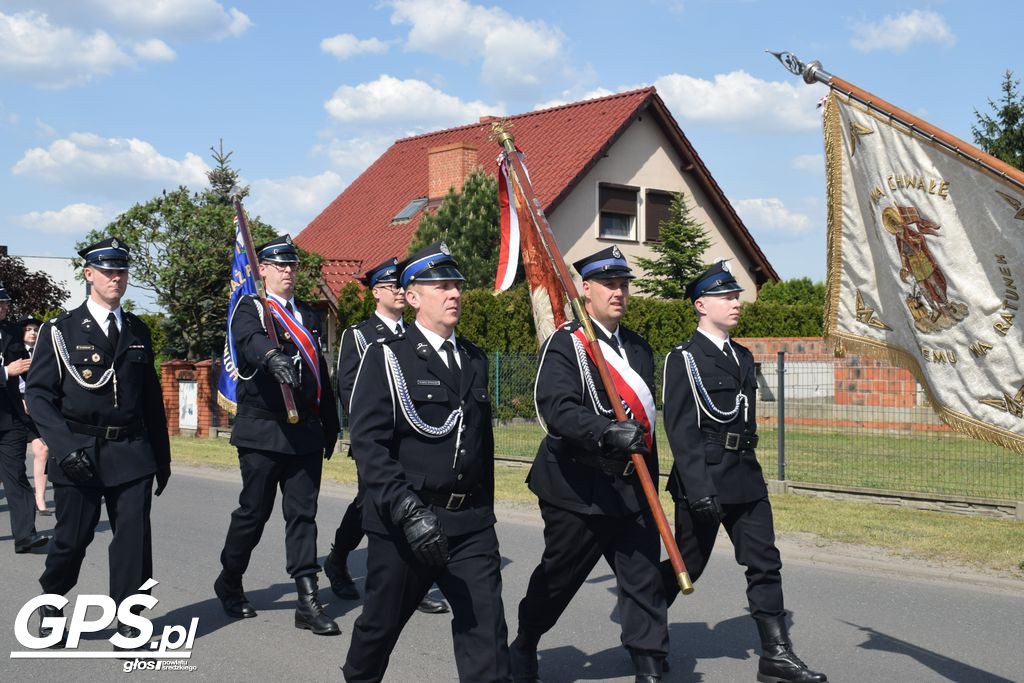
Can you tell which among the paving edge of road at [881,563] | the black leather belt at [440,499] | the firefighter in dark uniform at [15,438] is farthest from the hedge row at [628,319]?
the black leather belt at [440,499]

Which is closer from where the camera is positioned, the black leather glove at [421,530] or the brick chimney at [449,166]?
the black leather glove at [421,530]

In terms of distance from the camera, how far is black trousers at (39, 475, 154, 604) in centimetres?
605

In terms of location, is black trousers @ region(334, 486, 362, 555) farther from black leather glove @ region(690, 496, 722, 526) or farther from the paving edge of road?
the paving edge of road

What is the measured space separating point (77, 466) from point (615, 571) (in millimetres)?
2792

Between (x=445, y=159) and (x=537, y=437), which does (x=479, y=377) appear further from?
(x=445, y=159)

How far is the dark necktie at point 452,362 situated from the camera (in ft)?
15.1

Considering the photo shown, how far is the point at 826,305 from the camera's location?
211 inches

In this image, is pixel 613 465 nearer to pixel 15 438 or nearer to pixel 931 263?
pixel 931 263

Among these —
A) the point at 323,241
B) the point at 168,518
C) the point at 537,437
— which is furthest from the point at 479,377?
the point at 323,241

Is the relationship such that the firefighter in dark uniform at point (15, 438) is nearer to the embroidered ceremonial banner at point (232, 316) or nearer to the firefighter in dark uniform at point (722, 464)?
the embroidered ceremonial banner at point (232, 316)

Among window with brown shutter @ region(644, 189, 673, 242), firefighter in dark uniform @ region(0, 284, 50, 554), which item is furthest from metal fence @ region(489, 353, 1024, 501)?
window with brown shutter @ region(644, 189, 673, 242)

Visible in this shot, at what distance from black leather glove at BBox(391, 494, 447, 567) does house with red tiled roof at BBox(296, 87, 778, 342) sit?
21.5 m

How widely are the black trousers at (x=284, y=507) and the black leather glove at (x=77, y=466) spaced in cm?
100

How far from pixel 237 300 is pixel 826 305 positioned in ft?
11.9
